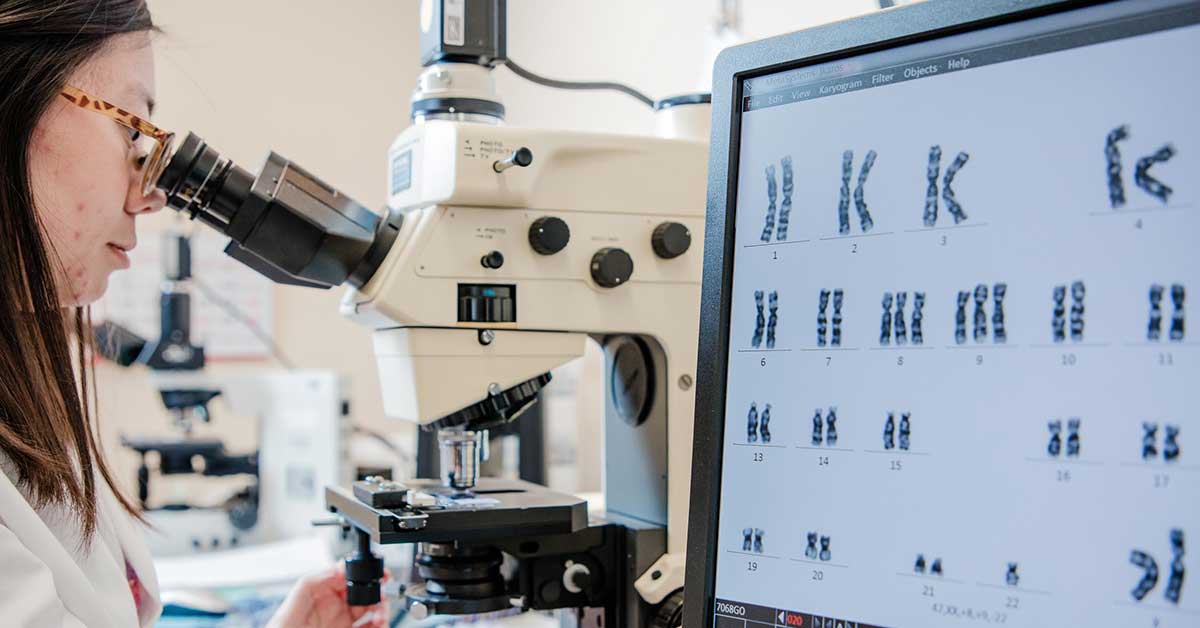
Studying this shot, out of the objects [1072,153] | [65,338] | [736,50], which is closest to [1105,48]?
[1072,153]

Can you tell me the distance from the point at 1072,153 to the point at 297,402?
5.80ft

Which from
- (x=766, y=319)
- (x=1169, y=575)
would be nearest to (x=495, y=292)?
(x=766, y=319)

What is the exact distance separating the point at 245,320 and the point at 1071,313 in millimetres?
2855

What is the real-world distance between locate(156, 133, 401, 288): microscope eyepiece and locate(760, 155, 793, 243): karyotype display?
1.48ft

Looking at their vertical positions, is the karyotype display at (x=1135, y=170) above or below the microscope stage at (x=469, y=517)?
above

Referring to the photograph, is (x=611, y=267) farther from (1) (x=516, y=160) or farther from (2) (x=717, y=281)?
(2) (x=717, y=281)

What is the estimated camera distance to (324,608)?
108 cm

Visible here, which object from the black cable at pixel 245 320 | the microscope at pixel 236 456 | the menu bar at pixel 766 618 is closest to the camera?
the menu bar at pixel 766 618

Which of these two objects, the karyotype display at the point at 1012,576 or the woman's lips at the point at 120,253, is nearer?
the karyotype display at the point at 1012,576

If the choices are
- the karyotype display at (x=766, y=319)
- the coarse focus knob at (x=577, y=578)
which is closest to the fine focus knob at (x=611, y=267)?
the coarse focus knob at (x=577, y=578)

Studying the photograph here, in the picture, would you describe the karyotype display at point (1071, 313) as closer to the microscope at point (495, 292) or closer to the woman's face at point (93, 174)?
the microscope at point (495, 292)

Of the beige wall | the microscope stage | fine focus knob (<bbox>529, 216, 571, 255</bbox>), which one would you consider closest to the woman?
the microscope stage

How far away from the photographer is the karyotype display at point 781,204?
0.60 m

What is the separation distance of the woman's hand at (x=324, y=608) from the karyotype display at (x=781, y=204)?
67cm
